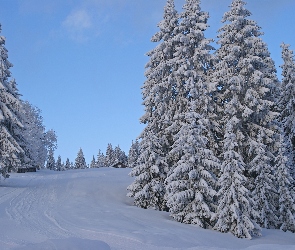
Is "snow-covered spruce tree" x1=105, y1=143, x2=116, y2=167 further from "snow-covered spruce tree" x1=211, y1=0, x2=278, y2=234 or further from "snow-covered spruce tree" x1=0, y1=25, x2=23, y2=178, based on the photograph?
"snow-covered spruce tree" x1=211, y1=0, x2=278, y2=234

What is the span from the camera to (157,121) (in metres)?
23.9

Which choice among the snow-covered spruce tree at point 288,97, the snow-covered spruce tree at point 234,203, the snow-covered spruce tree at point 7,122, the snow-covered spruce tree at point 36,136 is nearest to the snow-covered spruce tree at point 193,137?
the snow-covered spruce tree at point 234,203

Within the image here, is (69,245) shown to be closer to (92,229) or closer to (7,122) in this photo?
(92,229)

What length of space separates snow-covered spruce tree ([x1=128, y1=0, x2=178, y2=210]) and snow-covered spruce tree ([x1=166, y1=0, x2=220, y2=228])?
94 centimetres

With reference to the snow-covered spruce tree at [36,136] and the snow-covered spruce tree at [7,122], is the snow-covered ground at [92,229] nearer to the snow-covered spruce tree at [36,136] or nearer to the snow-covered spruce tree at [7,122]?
the snow-covered spruce tree at [7,122]

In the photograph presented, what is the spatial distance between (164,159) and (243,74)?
28.2ft

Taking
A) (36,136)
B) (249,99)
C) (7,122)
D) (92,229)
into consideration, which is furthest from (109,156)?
(92,229)

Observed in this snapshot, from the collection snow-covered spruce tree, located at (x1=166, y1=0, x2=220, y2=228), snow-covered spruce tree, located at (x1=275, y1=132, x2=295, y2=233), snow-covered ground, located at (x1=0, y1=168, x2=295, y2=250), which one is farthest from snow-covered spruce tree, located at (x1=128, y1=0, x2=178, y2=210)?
snow-covered spruce tree, located at (x1=275, y1=132, x2=295, y2=233)

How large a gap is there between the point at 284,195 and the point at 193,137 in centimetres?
816

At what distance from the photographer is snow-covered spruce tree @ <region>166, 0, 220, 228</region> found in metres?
18.0

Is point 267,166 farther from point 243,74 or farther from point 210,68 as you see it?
point 210,68

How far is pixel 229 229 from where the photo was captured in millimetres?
17609

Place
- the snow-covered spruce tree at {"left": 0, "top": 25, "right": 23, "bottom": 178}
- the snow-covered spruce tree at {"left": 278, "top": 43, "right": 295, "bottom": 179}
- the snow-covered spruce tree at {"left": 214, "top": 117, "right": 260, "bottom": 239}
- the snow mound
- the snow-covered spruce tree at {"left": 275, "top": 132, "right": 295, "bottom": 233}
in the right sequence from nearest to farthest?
the snow mound, the snow-covered spruce tree at {"left": 214, "top": 117, "right": 260, "bottom": 239}, the snow-covered spruce tree at {"left": 275, "top": 132, "right": 295, "bottom": 233}, the snow-covered spruce tree at {"left": 0, "top": 25, "right": 23, "bottom": 178}, the snow-covered spruce tree at {"left": 278, "top": 43, "right": 295, "bottom": 179}

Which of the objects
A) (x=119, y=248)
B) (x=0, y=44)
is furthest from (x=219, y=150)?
(x=0, y=44)
